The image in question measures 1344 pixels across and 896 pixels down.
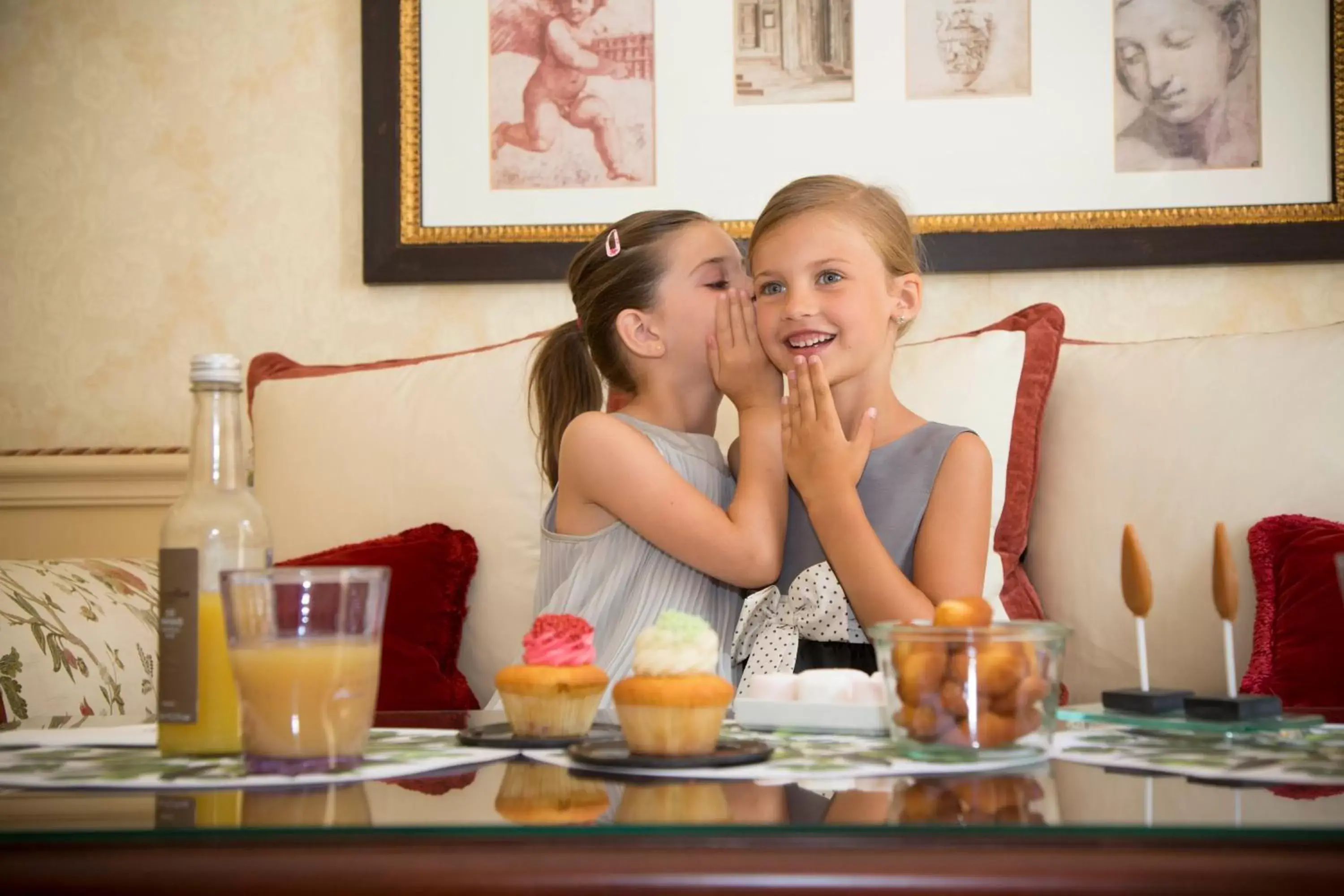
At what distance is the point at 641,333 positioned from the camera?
1983mm

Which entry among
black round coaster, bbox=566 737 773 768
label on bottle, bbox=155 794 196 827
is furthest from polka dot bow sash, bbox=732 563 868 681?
label on bottle, bbox=155 794 196 827

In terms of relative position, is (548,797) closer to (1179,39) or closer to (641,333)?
(641,333)

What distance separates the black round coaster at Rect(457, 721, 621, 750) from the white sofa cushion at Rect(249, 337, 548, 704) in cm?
110

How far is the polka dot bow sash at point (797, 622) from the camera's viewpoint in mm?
1683

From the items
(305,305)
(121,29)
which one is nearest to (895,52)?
(305,305)

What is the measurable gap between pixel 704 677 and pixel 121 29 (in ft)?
7.91

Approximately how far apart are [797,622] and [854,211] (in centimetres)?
59

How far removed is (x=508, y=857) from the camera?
61 centimetres

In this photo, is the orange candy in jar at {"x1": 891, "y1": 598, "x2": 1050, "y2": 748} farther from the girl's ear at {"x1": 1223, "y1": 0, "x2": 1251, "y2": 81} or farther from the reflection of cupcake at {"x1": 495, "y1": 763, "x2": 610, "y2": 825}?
the girl's ear at {"x1": 1223, "y1": 0, "x2": 1251, "y2": 81}

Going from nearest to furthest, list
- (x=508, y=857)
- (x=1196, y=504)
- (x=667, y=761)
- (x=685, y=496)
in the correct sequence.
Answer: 1. (x=508, y=857)
2. (x=667, y=761)
3. (x=685, y=496)
4. (x=1196, y=504)

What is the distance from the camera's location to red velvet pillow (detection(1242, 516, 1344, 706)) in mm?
1628

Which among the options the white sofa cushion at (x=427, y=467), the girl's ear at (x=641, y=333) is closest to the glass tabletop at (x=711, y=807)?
the girl's ear at (x=641, y=333)

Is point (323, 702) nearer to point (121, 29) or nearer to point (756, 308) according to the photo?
point (756, 308)

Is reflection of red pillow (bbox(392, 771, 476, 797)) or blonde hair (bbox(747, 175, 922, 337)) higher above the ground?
blonde hair (bbox(747, 175, 922, 337))
